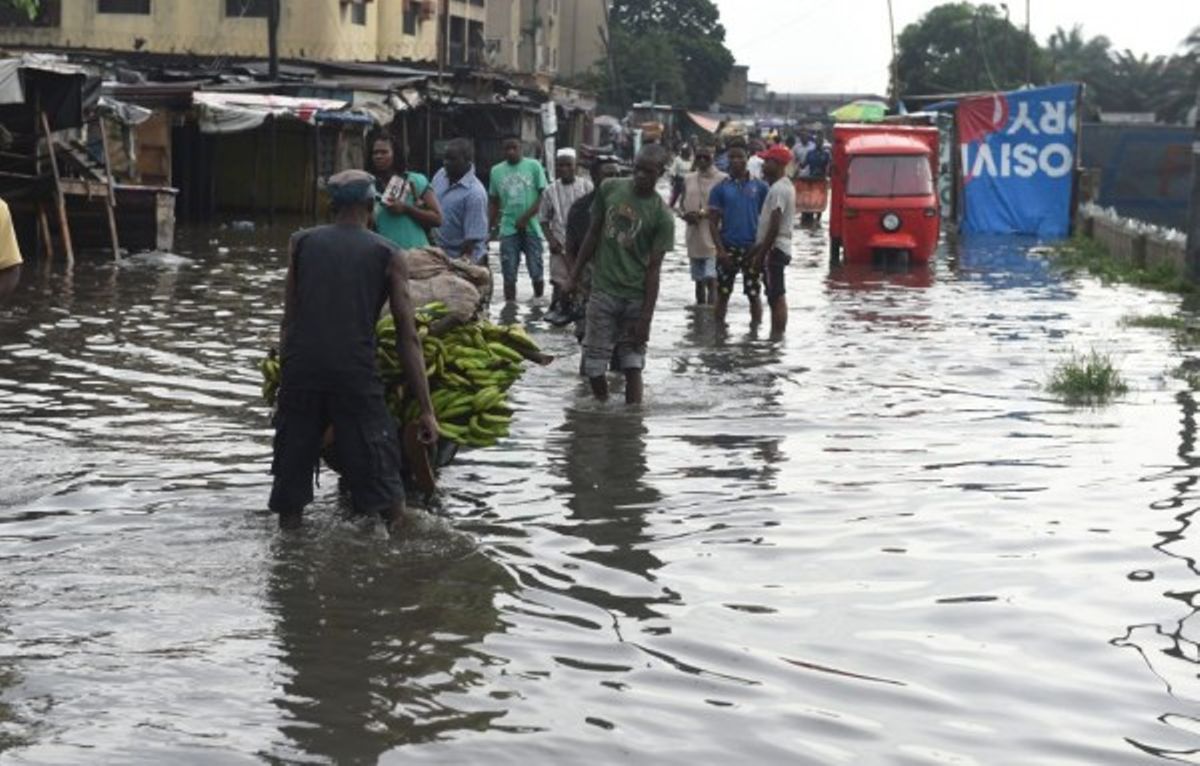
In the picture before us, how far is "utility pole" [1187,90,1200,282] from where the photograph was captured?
19.2 metres

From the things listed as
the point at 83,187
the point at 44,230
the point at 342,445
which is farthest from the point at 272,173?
the point at 342,445

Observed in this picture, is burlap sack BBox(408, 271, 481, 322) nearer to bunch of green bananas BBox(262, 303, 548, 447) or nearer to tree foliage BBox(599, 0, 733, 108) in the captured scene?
bunch of green bananas BBox(262, 303, 548, 447)

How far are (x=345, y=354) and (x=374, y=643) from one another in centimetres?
140

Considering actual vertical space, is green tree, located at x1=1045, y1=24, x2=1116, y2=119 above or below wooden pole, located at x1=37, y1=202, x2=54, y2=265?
above

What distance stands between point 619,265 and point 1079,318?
879cm

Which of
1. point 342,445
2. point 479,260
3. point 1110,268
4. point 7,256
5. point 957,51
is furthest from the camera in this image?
point 957,51

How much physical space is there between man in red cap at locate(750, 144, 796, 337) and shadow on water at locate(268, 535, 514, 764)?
26.7 ft

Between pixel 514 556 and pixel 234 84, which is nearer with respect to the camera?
pixel 514 556

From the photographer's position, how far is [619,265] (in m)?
11.1

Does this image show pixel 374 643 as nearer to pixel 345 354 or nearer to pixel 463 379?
pixel 345 354

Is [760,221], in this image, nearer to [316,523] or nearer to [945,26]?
[316,523]

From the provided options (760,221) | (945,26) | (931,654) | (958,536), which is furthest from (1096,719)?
(945,26)

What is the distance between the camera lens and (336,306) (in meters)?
7.37

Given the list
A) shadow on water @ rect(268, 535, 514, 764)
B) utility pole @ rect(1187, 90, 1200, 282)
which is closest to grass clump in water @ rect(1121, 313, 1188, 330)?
utility pole @ rect(1187, 90, 1200, 282)
